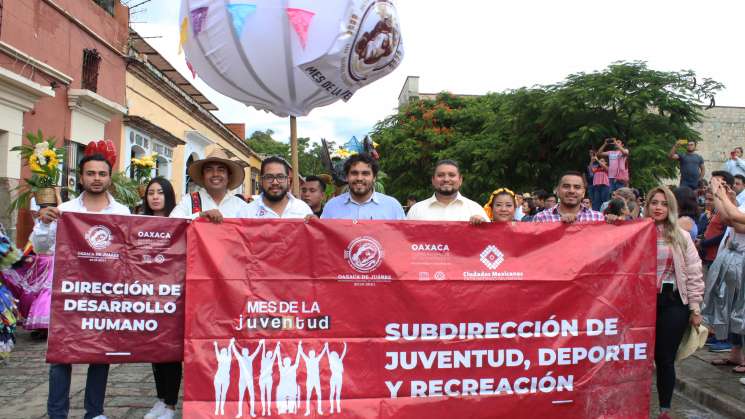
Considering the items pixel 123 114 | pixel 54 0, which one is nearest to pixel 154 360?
pixel 54 0

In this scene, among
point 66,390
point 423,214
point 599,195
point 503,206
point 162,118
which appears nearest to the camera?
point 66,390

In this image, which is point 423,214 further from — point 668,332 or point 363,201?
point 668,332

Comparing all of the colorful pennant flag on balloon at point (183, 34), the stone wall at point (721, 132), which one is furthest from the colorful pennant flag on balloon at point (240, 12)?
the stone wall at point (721, 132)

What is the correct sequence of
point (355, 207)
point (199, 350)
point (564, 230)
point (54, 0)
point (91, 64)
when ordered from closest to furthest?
point (199, 350)
point (564, 230)
point (355, 207)
point (54, 0)
point (91, 64)

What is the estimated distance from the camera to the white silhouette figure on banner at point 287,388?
3746 millimetres

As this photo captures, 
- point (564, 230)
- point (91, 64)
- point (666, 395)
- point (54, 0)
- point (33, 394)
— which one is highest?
point (54, 0)

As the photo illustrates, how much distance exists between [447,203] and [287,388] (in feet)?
6.08

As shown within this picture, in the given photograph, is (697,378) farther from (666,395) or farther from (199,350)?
(199,350)

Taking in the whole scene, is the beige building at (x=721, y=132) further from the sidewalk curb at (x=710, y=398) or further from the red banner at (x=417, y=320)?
the red banner at (x=417, y=320)

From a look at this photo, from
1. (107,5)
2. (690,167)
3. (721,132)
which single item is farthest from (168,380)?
(721,132)

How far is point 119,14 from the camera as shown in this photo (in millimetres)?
16328

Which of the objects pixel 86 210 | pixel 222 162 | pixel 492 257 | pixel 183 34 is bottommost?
pixel 492 257

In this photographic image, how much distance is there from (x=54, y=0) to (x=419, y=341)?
12.4 meters

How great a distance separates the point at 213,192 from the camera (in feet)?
15.0
